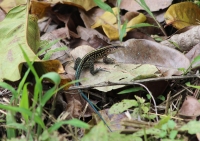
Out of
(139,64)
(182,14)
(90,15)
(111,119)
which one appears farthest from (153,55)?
(90,15)

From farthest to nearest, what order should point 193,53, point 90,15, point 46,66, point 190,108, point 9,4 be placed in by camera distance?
point 90,15 < point 9,4 < point 193,53 < point 46,66 < point 190,108

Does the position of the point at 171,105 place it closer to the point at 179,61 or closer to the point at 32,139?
the point at 179,61

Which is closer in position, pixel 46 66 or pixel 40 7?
pixel 46 66

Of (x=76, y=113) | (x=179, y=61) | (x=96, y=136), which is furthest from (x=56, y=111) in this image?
(x=179, y=61)

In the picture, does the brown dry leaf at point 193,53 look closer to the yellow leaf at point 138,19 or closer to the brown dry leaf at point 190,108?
the brown dry leaf at point 190,108

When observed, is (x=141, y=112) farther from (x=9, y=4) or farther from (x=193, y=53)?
(x=9, y=4)

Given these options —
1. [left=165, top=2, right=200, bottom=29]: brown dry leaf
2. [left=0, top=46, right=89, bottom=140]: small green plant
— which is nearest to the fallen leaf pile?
[left=165, top=2, right=200, bottom=29]: brown dry leaf

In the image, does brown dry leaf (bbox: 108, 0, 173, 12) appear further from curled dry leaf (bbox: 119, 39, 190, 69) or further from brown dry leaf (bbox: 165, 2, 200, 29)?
curled dry leaf (bbox: 119, 39, 190, 69)
